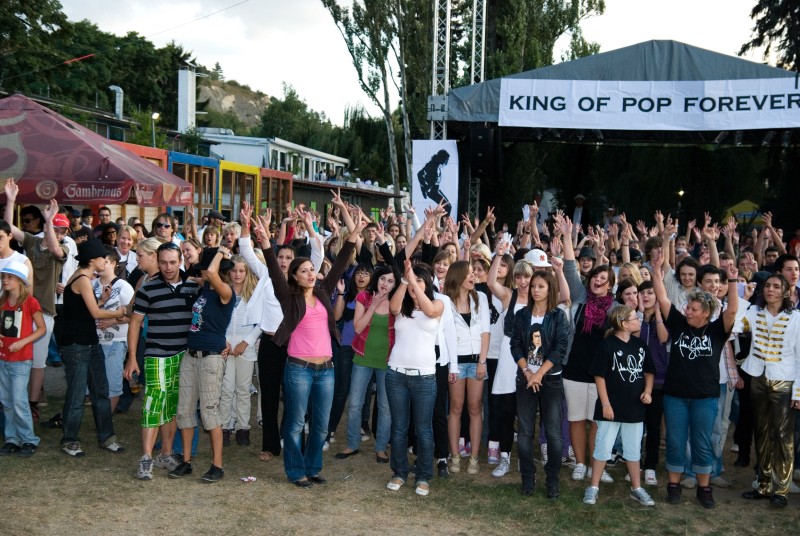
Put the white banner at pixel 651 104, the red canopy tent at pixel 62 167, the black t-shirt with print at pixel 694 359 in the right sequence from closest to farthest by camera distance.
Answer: the black t-shirt with print at pixel 694 359
the red canopy tent at pixel 62 167
the white banner at pixel 651 104

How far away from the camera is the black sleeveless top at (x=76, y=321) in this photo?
6.29 meters

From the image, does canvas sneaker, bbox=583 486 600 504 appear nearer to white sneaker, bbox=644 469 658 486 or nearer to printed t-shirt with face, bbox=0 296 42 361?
white sneaker, bbox=644 469 658 486

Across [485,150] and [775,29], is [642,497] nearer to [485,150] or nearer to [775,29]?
[485,150]

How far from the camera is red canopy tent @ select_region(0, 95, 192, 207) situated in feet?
28.9

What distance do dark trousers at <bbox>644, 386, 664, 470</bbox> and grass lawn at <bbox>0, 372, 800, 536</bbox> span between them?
22 cm

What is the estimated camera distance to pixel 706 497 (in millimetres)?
5641

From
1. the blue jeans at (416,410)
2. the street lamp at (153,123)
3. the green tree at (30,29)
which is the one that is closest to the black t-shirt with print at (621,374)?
the blue jeans at (416,410)

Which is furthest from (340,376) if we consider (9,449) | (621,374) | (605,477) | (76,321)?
(9,449)

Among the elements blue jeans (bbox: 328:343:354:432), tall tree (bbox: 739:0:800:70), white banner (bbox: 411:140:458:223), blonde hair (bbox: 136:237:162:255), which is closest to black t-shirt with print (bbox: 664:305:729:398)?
blue jeans (bbox: 328:343:354:432)

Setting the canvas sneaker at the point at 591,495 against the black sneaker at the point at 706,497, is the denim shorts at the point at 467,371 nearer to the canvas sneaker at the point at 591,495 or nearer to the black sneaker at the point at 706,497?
the canvas sneaker at the point at 591,495

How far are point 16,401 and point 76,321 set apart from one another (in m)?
0.78

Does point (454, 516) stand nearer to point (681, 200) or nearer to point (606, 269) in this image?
point (606, 269)

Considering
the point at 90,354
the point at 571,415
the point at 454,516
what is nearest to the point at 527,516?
the point at 454,516

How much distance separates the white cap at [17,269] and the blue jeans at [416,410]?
3.03m
